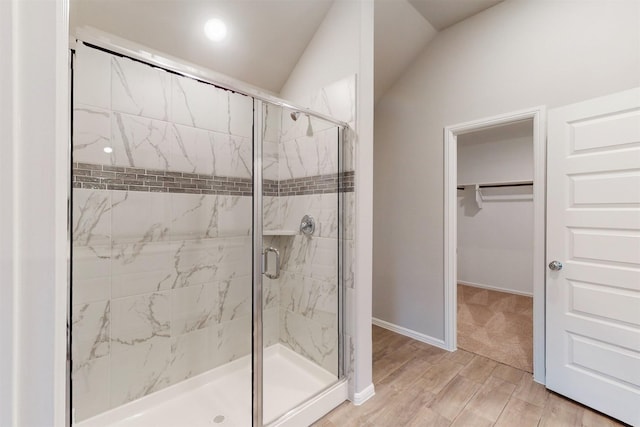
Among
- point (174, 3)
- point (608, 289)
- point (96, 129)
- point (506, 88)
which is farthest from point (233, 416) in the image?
point (506, 88)

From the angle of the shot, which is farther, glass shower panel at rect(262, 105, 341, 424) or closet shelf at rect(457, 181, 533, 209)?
closet shelf at rect(457, 181, 533, 209)

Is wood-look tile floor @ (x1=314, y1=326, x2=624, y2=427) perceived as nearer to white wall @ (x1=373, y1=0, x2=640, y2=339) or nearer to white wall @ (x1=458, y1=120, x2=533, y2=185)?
white wall @ (x1=373, y1=0, x2=640, y2=339)

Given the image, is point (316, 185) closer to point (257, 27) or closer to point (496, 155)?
point (257, 27)

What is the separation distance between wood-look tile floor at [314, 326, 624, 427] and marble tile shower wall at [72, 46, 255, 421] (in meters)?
1.03

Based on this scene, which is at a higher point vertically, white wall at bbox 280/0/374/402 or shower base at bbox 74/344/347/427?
white wall at bbox 280/0/374/402

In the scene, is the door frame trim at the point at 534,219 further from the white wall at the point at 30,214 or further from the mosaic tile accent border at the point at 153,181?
the white wall at the point at 30,214

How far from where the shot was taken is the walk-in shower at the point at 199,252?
64.8 inches

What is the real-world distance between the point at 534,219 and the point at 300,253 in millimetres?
1741

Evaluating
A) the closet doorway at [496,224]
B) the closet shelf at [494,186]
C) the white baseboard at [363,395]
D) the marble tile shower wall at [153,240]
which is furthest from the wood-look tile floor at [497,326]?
the marble tile shower wall at [153,240]

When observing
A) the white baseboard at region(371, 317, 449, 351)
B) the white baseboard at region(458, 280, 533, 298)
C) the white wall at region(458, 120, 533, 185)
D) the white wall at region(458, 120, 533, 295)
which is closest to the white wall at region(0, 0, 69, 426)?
the white baseboard at region(371, 317, 449, 351)

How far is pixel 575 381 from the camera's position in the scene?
1869 mm

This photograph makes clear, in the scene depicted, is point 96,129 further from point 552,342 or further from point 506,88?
point 552,342

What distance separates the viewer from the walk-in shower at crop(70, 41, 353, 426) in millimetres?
1646

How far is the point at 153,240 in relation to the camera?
6.13ft
